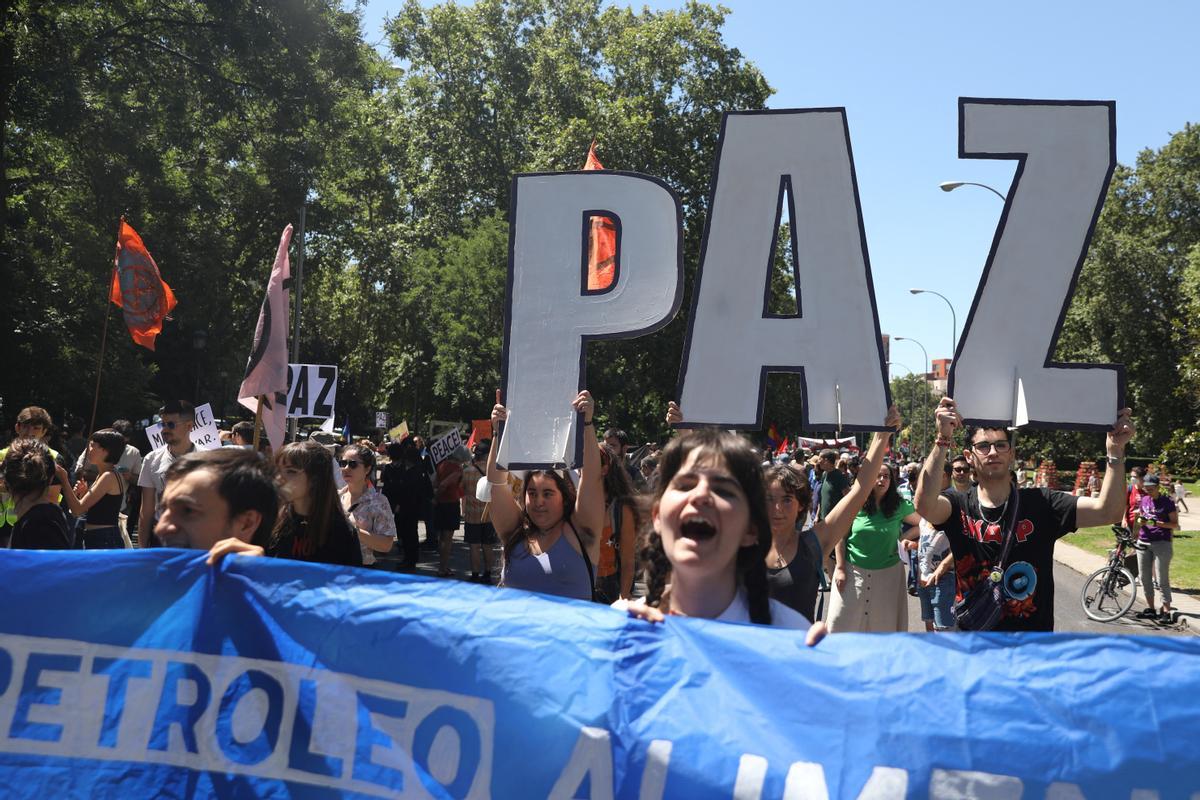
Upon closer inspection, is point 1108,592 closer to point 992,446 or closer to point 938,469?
point 992,446

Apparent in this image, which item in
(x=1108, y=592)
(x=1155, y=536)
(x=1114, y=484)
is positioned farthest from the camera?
(x=1108, y=592)

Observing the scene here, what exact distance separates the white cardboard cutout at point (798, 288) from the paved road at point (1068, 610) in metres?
5.66

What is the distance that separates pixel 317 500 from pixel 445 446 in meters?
11.8

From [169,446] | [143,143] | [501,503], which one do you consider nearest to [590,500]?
[501,503]

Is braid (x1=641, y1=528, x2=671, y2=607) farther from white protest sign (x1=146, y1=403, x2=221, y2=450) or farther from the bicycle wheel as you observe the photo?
the bicycle wheel

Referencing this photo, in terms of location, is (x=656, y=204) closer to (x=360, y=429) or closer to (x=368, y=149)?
(x=368, y=149)

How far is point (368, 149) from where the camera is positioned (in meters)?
31.9

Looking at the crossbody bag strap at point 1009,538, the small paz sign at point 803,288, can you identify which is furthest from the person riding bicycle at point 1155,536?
the small paz sign at point 803,288

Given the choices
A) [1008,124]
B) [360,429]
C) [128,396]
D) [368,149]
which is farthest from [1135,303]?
[1008,124]

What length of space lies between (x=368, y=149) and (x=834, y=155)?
28.8 m

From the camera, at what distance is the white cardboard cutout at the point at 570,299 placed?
4.70 m

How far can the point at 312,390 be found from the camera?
583 inches

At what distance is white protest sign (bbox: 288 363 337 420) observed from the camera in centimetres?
1482

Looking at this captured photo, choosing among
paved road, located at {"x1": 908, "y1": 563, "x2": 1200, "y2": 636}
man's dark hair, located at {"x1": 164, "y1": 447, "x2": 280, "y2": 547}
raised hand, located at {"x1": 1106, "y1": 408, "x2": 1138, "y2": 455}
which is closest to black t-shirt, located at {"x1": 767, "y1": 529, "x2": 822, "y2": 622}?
raised hand, located at {"x1": 1106, "y1": 408, "x2": 1138, "y2": 455}
